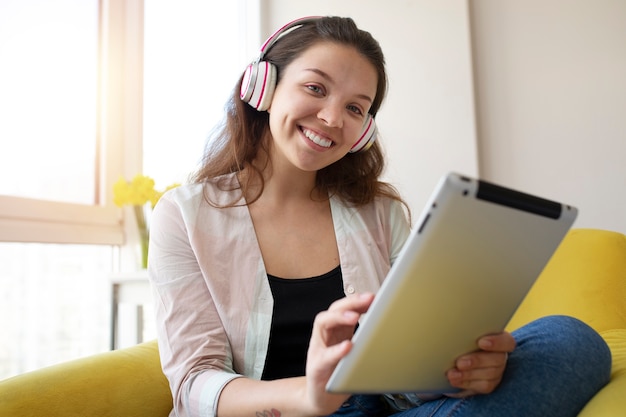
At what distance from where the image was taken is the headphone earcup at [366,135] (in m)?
1.11

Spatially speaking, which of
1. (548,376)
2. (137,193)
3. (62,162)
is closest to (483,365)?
(548,376)

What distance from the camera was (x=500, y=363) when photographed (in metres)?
0.68

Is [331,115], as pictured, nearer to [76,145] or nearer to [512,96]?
[76,145]

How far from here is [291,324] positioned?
963mm

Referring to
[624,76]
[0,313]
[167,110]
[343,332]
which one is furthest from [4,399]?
[624,76]

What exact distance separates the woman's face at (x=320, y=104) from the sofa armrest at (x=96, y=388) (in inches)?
19.6

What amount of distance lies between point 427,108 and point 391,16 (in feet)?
1.46

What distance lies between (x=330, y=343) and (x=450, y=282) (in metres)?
0.15

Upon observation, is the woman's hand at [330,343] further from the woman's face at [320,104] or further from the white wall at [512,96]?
the white wall at [512,96]

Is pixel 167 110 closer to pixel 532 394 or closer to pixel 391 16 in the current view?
pixel 391 16

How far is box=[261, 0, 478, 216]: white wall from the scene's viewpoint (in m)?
2.28

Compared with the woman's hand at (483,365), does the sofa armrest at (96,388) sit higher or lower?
lower

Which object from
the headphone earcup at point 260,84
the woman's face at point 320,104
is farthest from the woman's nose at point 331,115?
the headphone earcup at point 260,84

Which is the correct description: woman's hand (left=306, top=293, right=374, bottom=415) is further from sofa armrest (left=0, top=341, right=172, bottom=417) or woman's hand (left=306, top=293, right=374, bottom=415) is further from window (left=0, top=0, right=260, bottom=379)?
window (left=0, top=0, right=260, bottom=379)
